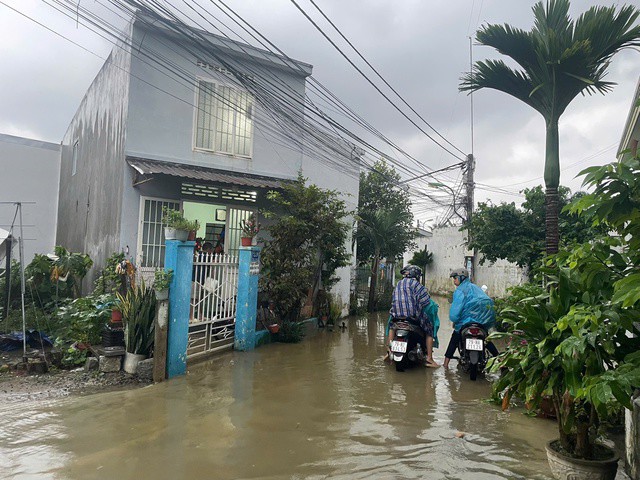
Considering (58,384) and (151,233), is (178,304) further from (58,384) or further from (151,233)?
(151,233)

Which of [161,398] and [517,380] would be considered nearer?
[517,380]

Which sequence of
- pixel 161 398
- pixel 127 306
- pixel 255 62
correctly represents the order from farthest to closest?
pixel 255 62 < pixel 127 306 < pixel 161 398

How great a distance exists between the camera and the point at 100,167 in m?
10.4

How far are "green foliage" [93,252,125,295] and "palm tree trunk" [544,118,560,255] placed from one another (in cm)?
691

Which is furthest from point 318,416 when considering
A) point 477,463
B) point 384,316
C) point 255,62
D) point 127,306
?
point 384,316

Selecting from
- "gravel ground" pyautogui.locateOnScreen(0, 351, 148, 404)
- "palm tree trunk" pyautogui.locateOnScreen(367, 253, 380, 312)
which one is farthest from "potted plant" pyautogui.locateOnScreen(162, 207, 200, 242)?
"palm tree trunk" pyautogui.locateOnScreen(367, 253, 380, 312)

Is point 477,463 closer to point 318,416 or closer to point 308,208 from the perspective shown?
point 318,416

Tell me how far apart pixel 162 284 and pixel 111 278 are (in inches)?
113

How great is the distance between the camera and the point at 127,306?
6035 millimetres

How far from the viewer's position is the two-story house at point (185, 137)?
866 centimetres

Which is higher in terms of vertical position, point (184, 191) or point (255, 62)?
point (255, 62)

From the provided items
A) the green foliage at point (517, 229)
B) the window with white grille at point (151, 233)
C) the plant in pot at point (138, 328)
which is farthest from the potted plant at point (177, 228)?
the green foliage at point (517, 229)

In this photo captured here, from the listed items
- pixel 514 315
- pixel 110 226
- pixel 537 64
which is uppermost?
pixel 537 64

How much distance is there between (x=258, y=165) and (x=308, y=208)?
192 centimetres
